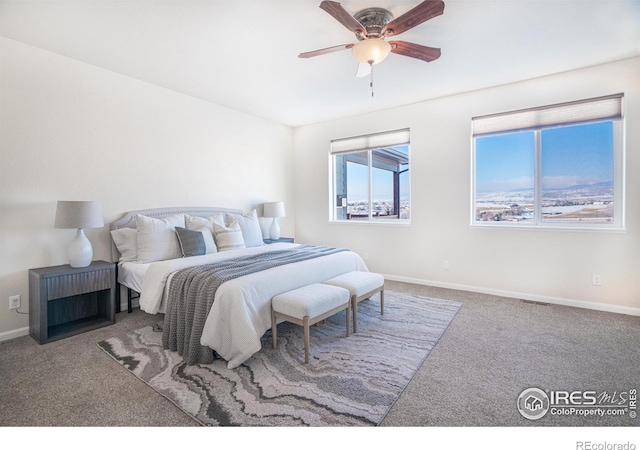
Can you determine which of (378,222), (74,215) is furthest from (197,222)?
(378,222)

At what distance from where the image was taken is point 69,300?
3.12 metres

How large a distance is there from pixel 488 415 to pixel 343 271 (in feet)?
6.25

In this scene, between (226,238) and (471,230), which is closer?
(226,238)

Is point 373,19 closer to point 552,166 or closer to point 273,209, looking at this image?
point 552,166

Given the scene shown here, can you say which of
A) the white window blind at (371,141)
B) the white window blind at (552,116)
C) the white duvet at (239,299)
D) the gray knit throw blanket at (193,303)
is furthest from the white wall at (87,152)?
the white window blind at (552,116)

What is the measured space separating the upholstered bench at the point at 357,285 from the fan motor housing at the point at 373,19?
2.08m

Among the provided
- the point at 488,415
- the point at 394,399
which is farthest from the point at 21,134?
the point at 488,415

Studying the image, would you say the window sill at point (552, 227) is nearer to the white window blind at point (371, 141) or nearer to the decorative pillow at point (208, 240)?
the white window blind at point (371, 141)

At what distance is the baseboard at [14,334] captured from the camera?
2757mm

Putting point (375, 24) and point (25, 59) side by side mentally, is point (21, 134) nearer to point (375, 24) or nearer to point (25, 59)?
point (25, 59)

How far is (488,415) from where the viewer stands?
171cm

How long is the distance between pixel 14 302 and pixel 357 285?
3.16 m

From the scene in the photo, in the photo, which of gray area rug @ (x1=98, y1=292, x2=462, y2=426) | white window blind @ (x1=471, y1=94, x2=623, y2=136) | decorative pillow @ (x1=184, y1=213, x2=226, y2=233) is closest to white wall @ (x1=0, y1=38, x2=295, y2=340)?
decorative pillow @ (x1=184, y1=213, x2=226, y2=233)

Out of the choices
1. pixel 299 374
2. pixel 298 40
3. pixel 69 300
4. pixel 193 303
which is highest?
pixel 298 40
